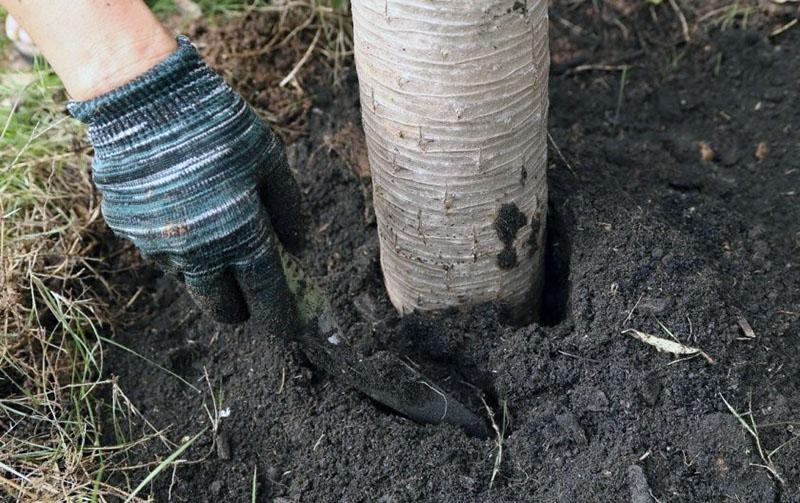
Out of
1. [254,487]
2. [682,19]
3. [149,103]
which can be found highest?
[149,103]

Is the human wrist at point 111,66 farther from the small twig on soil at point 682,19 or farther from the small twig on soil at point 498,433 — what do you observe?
the small twig on soil at point 682,19

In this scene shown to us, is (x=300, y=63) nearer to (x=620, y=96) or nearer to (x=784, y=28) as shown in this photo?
(x=620, y=96)

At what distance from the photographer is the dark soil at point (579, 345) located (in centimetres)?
162

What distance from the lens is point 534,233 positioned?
1849mm

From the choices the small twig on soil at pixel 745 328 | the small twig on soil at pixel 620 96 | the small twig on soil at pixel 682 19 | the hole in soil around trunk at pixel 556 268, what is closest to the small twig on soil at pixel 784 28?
the small twig on soil at pixel 682 19

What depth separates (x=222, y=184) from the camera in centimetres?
157

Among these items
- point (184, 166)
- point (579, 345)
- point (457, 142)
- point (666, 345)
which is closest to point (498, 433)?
point (579, 345)

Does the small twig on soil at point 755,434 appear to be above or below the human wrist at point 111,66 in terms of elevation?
below

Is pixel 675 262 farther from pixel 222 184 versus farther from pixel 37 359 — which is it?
pixel 37 359

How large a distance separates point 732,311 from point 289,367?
0.99m

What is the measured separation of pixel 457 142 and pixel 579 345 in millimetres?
523

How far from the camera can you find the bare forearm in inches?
57.5

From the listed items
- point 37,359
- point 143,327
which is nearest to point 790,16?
point 143,327

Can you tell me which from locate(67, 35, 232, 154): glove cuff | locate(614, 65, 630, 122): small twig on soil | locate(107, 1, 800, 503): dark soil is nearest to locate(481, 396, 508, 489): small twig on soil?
locate(107, 1, 800, 503): dark soil
